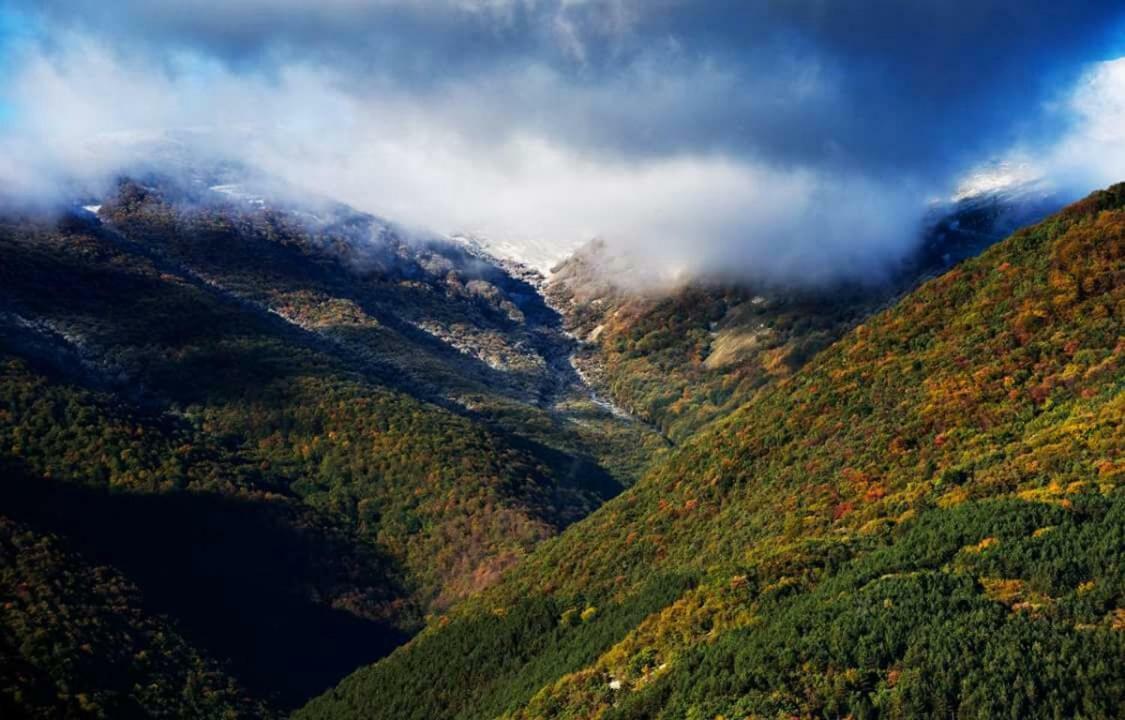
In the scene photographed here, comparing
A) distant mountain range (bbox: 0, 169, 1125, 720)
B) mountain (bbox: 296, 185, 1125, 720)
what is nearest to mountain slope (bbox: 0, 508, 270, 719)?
distant mountain range (bbox: 0, 169, 1125, 720)

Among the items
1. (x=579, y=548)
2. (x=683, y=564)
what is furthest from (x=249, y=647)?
(x=683, y=564)

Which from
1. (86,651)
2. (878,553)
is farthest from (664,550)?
(86,651)

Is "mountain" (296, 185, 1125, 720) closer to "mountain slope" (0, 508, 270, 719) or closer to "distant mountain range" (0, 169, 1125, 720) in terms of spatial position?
"distant mountain range" (0, 169, 1125, 720)

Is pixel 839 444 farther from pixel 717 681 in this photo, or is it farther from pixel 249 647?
pixel 249 647

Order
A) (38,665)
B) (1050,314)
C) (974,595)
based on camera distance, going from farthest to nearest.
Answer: (38,665) < (1050,314) < (974,595)

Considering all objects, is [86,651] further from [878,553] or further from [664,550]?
[878,553]

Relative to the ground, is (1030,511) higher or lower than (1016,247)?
lower

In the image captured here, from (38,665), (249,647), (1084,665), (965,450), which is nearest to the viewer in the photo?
(1084,665)

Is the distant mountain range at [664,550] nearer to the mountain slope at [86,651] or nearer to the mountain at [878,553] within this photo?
the mountain at [878,553]
